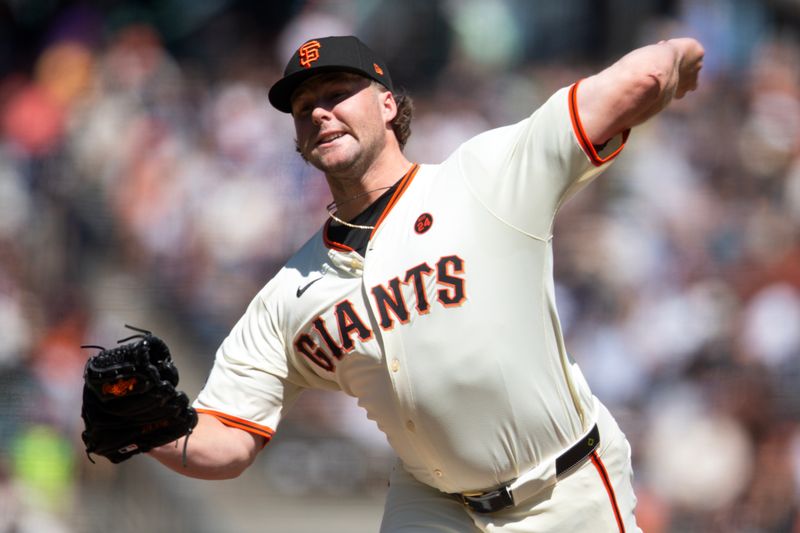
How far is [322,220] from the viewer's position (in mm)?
9500

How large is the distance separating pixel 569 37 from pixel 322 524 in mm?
4775

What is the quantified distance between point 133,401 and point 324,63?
3.97ft

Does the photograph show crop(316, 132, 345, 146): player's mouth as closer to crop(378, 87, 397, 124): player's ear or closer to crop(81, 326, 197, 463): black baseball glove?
crop(378, 87, 397, 124): player's ear

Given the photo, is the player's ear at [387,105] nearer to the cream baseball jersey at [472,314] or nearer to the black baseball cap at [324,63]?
the black baseball cap at [324,63]

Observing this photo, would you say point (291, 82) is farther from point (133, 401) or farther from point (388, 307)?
point (133, 401)

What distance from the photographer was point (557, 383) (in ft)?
12.0

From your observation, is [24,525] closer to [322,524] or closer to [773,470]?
[322,524]

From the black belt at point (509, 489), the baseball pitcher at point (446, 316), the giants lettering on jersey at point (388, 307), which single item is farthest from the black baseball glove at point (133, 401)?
the black belt at point (509, 489)

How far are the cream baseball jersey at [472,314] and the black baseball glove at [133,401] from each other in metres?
0.53

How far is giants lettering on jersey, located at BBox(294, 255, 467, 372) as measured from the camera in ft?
11.8

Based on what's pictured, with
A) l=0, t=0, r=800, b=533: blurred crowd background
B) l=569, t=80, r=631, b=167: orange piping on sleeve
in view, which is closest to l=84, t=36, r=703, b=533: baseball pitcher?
l=569, t=80, r=631, b=167: orange piping on sleeve

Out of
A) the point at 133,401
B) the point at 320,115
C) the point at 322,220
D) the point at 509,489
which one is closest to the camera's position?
the point at 133,401

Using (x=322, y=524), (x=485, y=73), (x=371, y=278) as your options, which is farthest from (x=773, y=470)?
(x=371, y=278)

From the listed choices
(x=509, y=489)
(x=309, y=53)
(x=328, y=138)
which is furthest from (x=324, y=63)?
(x=509, y=489)
